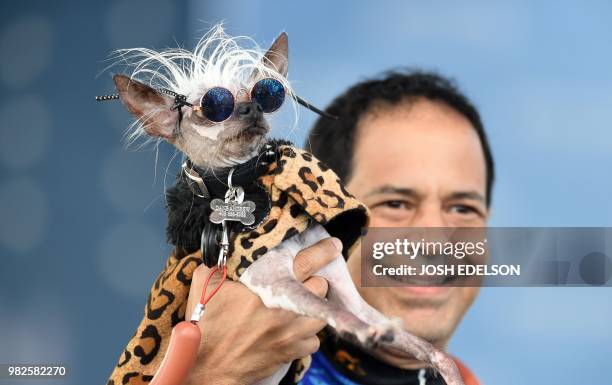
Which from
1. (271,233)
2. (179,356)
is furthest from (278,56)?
(179,356)

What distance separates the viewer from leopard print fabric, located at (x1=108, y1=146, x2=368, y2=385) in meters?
1.35

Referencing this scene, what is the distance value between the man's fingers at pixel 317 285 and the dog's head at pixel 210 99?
10.2 inches

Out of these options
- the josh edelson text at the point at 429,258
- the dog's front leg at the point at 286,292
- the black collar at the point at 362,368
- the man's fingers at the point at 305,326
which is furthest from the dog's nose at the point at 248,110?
the black collar at the point at 362,368

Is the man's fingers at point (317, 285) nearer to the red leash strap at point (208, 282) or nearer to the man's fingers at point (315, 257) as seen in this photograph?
the man's fingers at point (315, 257)

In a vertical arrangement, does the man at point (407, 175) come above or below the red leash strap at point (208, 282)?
above

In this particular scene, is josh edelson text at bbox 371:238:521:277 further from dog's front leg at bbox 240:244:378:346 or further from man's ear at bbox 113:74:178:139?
man's ear at bbox 113:74:178:139

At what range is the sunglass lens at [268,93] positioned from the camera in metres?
1.38

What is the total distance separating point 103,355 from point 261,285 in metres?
1.27

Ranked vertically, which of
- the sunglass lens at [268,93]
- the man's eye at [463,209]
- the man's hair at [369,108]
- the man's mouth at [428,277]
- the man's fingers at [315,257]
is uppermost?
the man's hair at [369,108]

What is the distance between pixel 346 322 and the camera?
1148mm

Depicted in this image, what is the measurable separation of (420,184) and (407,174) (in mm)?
44

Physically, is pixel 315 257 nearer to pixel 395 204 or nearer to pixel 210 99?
pixel 210 99

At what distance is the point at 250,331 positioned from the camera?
1419mm

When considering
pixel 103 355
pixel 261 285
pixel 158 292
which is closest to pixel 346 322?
pixel 261 285
